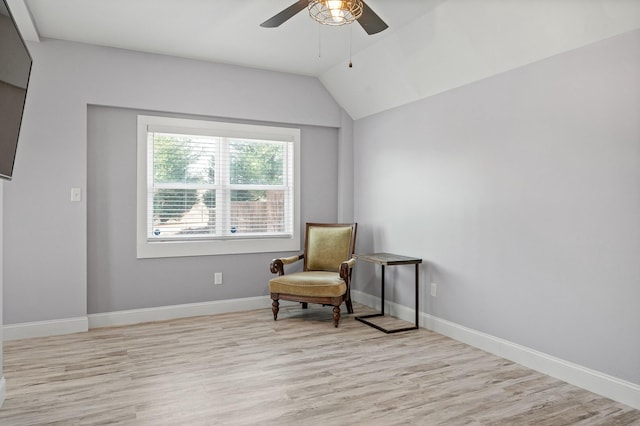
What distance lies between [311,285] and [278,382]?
4.50 feet

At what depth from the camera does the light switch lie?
3969mm

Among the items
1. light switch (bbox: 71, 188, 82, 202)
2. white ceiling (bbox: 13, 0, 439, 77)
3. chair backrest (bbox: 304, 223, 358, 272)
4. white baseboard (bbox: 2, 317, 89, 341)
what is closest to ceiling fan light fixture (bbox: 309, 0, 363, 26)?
white ceiling (bbox: 13, 0, 439, 77)

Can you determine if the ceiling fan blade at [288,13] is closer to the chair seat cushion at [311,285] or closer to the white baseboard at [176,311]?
the chair seat cushion at [311,285]

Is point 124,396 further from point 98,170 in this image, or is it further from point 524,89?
point 524,89

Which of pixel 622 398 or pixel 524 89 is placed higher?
pixel 524 89

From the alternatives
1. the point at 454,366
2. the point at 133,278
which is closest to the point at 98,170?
the point at 133,278

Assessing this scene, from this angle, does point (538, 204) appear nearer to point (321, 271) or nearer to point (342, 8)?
point (342, 8)

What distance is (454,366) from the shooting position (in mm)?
3172

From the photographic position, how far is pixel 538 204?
10.1 ft

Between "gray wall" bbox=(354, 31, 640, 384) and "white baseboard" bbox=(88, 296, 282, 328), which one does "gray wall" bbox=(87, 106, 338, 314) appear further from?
"gray wall" bbox=(354, 31, 640, 384)

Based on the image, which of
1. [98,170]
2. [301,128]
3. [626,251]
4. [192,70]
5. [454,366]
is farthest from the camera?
[301,128]

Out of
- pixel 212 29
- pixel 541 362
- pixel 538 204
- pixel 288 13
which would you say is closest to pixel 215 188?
pixel 212 29

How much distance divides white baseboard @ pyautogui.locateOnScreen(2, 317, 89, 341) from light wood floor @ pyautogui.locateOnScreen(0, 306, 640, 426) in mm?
127

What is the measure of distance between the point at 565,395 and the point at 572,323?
0.46 meters
